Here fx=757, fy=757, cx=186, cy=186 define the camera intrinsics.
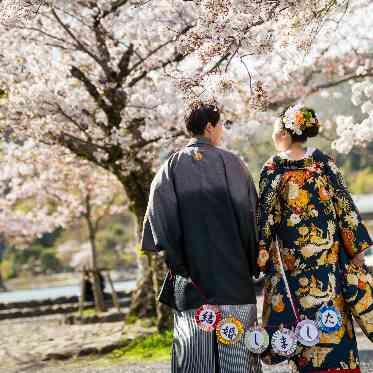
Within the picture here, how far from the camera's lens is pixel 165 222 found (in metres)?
4.23

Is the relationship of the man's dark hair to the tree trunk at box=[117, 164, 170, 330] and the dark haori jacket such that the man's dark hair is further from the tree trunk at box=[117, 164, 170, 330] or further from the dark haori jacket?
the tree trunk at box=[117, 164, 170, 330]

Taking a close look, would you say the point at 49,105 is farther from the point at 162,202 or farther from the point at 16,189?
the point at 16,189

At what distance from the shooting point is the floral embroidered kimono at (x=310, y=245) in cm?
431

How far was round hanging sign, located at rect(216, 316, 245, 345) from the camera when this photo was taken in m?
4.09

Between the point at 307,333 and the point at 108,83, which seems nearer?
the point at 307,333

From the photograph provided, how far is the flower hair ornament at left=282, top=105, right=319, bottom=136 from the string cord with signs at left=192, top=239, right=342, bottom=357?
26.9 inches

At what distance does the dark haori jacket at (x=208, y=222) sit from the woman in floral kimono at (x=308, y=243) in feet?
0.58

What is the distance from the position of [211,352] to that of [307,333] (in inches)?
22.3

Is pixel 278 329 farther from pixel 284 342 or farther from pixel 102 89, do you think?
pixel 102 89

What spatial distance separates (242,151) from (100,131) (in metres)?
4.39

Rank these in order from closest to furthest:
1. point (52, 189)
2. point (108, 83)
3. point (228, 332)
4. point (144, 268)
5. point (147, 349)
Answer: point (228, 332) → point (147, 349) → point (108, 83) → point (144, 268) → point (52, 189)

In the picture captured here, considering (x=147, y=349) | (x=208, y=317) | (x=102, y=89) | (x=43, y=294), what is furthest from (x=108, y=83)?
(x=43, y=294)

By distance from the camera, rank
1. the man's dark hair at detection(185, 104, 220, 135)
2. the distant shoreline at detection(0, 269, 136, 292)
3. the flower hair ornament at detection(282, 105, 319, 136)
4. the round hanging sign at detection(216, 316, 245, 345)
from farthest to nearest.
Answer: the distant shoreline at detection(0, 269, 136, 292) < the flower hair ornament at detection(282, 105, 319, 136) < the man's dark hair at detection(185, 104, 220, 135) < the round hanging sign at detection(216, 316, 245, 345)

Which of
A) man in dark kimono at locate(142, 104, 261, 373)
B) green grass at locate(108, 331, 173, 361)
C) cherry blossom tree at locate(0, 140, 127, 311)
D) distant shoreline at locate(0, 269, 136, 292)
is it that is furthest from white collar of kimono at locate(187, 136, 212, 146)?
distant shoreline at locate(0, 269, 136, 292)
